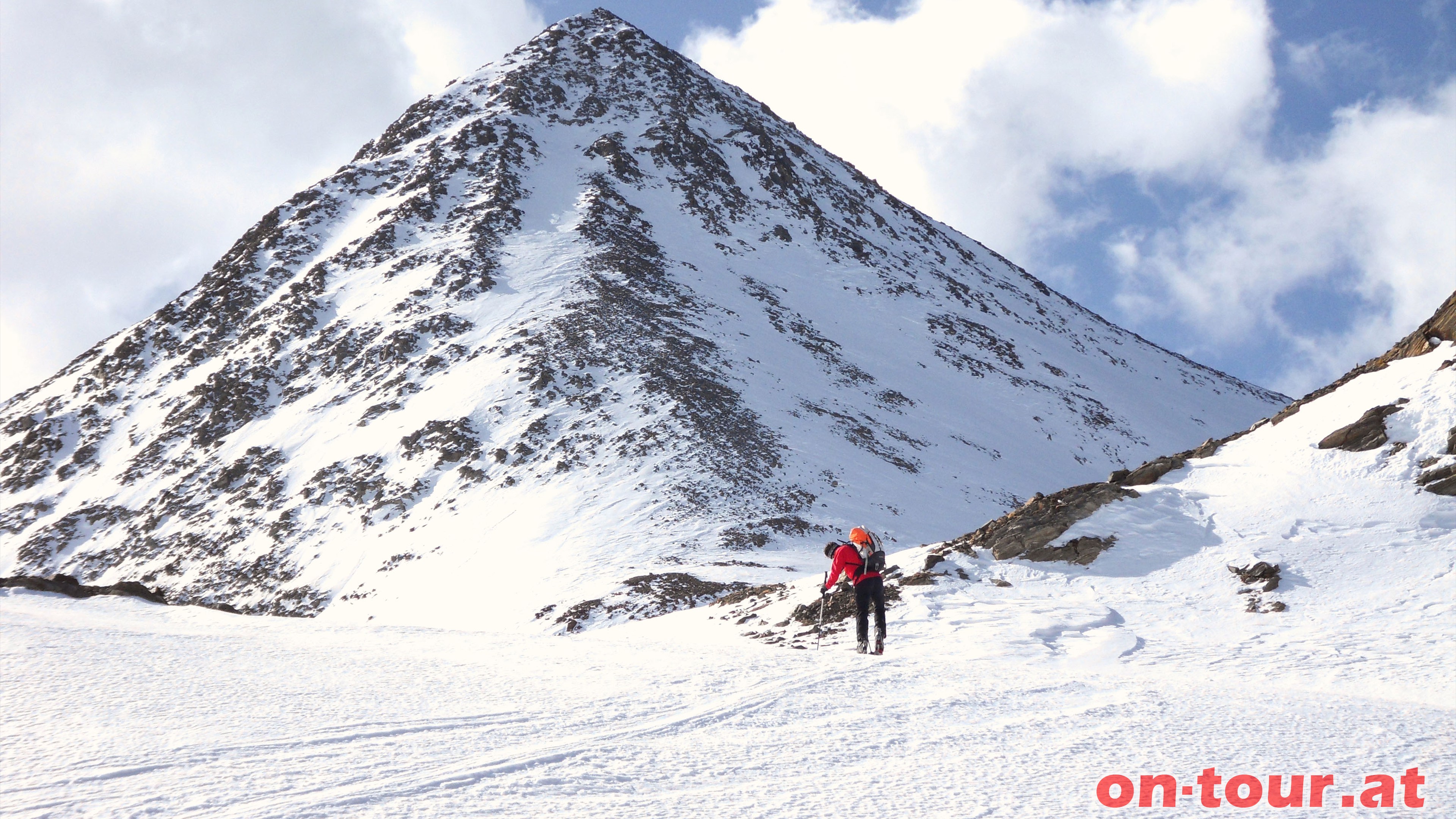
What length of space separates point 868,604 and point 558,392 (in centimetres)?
2705

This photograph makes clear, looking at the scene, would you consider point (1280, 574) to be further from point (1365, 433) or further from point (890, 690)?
point (890, 690)

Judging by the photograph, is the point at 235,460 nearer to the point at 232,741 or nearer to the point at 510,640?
the point at 510,640

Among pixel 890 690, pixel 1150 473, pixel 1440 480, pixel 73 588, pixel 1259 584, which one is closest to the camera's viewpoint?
pixel 890 690

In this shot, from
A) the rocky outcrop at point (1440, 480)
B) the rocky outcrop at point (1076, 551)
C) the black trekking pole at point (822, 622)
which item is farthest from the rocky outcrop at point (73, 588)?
the rocky outcrop at point (1440, 480)

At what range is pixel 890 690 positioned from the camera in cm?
784

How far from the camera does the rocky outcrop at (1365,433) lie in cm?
1415

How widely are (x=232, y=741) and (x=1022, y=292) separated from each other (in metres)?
76.9

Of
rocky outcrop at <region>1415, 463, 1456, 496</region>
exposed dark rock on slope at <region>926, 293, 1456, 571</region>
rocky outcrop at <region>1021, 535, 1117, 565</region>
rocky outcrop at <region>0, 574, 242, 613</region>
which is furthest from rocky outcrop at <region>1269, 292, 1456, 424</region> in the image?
rocky outcrop at <region>0, 574, 242, 613</region>

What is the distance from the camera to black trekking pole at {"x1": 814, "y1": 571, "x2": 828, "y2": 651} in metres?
11.5

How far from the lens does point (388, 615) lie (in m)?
25.0

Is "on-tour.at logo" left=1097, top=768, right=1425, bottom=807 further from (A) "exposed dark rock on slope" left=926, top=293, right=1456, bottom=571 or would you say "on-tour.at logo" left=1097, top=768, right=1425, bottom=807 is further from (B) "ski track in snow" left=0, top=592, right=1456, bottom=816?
(A) "exposed dark rock on slope" left=926, top=293, right=1456, bottom=571

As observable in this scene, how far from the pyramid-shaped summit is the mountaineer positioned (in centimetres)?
1025

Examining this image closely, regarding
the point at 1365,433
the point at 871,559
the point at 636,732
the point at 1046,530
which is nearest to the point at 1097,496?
the point at 1046,530

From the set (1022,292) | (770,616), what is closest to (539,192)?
(1022,292)
